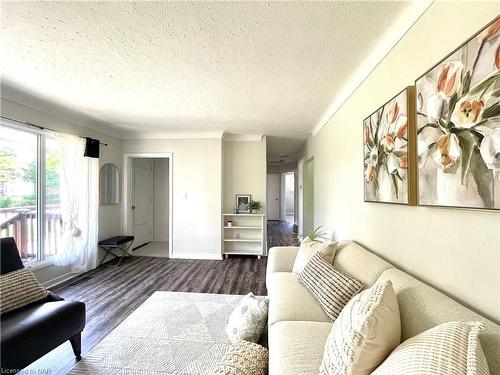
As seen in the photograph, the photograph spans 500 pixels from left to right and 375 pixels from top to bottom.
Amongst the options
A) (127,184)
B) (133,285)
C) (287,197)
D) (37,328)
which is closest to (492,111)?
(37,328)

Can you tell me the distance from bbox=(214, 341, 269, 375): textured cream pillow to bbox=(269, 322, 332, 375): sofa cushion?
0.20m

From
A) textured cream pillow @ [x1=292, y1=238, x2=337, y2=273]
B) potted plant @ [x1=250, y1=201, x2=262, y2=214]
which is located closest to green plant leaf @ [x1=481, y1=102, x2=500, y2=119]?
textured cream pillow @ [x1=292, y1=238, x2=337, y2=273]

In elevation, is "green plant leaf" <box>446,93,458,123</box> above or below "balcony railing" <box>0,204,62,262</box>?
above

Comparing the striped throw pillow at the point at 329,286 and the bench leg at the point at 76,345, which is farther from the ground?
the striped throw pillow at the point at 329,286

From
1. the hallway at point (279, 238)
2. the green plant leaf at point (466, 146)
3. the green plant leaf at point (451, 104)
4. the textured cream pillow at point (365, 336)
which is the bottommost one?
the hallway at point (279, 238)

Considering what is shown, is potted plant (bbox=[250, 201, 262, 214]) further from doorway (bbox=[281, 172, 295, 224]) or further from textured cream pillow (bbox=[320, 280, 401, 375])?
doorway (bbox=[281, 172, 295, 224])

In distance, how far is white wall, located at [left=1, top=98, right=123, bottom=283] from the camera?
8.88 ft

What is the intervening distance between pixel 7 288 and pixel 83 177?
2.31m

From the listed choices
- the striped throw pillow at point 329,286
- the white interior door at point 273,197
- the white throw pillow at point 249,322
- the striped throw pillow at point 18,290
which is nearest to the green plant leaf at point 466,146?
the striped throw pillow at point 329,286

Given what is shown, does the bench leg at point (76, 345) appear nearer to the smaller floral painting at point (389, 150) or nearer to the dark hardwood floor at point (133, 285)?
the dark hardwood floor at point (133, 285)

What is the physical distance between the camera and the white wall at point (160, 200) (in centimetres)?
592

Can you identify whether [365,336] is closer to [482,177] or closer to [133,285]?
[482,177]

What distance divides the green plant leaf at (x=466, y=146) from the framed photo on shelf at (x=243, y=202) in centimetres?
386

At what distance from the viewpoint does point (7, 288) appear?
162 cm
